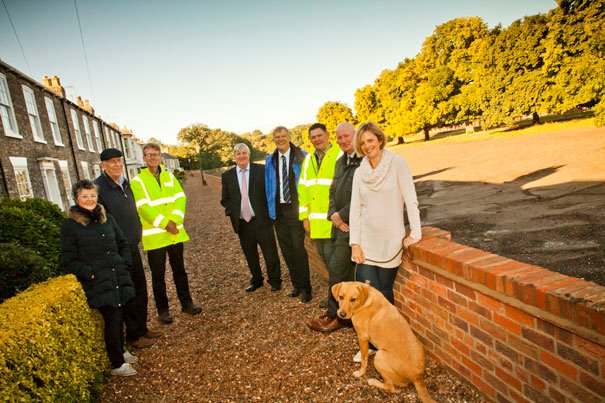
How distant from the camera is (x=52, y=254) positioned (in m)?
4.62

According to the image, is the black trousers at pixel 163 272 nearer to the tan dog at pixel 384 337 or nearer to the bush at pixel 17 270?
the bush at pixel 17 270

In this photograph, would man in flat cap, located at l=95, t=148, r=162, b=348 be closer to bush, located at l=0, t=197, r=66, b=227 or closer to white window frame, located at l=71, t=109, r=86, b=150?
bush, located at l=0, t=197, r=66, b=227

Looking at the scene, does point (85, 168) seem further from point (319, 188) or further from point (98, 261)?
point (319, 188)


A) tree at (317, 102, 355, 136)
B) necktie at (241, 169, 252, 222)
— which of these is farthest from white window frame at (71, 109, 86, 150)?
tree at (317, 102, 355, 136)

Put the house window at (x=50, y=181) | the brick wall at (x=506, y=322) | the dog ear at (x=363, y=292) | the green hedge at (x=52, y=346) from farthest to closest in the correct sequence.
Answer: the house window at (x=50, y=181) < the dog ear at (x=363, y=292) < the green hedge at (x=52, y=346) < the brick wall at (x=506, y=322)

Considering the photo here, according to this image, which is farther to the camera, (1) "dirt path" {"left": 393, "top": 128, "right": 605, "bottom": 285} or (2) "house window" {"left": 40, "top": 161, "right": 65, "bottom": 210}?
(2) "house window" {"left": 40, "top": 161, "right": 65, "bottom": 210}

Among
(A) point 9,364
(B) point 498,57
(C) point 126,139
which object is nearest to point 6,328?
(A) point 9,364

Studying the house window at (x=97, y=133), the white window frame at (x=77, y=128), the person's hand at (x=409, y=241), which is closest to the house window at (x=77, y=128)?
the white window frame at (x=77, y=128)

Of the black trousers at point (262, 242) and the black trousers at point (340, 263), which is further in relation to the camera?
the black trousers at point (262, 242)

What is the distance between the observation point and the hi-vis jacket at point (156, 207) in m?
3.97

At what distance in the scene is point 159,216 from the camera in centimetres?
395

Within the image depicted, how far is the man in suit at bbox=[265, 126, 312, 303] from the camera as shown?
4.30 m

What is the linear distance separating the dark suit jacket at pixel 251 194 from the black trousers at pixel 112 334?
1985 mm

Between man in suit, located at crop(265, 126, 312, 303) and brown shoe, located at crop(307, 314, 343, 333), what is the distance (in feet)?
2.52
